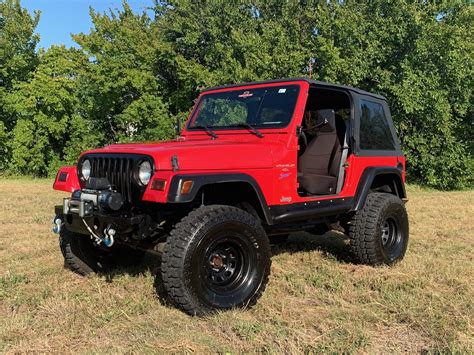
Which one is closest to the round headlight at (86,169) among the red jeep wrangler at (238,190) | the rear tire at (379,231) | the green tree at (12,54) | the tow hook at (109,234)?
the red jeep wrangler at (238,190)

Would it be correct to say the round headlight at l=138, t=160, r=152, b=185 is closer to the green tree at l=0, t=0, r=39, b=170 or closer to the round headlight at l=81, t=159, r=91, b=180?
the round headlight at l=81, t=159, r=91, b=180

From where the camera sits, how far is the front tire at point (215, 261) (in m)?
3.41

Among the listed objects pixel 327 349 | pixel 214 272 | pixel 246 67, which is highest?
pixel 246 67

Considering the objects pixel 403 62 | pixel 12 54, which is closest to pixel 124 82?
pixel 12 54

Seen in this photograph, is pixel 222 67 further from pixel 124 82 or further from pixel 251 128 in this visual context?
pixel 251 128

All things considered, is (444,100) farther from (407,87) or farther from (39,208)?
(39,208)

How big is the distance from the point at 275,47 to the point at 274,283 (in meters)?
13.6

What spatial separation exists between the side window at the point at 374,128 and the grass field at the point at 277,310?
137 centimetres

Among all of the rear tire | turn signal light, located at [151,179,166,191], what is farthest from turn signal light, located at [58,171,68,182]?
the rear tire

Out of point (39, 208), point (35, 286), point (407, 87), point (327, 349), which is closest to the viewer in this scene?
point (327, 349)

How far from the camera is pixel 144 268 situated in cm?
498

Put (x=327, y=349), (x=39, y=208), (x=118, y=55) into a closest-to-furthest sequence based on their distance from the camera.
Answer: (x=327, y=349) → (x=39, y=208) → (x=118, y=55)

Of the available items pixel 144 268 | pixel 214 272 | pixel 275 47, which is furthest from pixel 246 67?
pixel 214 272

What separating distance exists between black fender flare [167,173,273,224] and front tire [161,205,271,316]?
0.74ft
